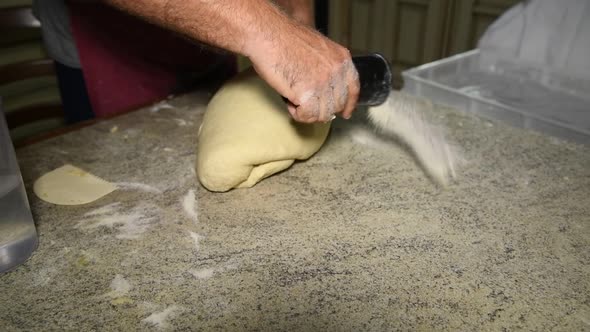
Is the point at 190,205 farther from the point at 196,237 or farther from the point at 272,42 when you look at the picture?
the point at 272,42

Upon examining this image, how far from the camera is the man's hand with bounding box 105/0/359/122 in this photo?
76cm

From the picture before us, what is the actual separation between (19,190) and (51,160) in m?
0.31

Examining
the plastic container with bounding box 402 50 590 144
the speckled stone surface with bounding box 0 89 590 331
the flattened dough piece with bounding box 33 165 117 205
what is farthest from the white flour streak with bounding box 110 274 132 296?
the plastic container with bounding box 402 50 590 144

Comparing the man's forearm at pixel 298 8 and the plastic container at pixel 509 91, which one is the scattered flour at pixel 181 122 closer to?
the man's forearm at pixel 298 8

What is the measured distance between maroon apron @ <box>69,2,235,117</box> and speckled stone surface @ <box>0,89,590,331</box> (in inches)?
9.9

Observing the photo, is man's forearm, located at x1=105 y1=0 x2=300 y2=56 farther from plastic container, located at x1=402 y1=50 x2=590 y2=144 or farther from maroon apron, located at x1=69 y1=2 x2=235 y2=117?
Answer: plastic container, located at x1=402 y1=50 x2=590 y2=144

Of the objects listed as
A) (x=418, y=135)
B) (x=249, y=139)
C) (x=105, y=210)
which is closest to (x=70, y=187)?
(x=105, y=210)

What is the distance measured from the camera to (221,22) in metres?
0.76

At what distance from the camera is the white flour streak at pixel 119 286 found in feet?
2.45

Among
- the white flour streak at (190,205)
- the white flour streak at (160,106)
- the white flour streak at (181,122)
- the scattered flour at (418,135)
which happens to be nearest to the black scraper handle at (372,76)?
the scattered flour at (418,135)

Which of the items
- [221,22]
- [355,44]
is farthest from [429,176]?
[355,44]

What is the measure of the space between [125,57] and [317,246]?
2.81 feet

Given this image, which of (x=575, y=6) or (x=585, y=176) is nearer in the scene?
(x=585, y=176)

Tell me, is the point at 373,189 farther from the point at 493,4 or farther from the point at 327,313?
the point at 493,4
